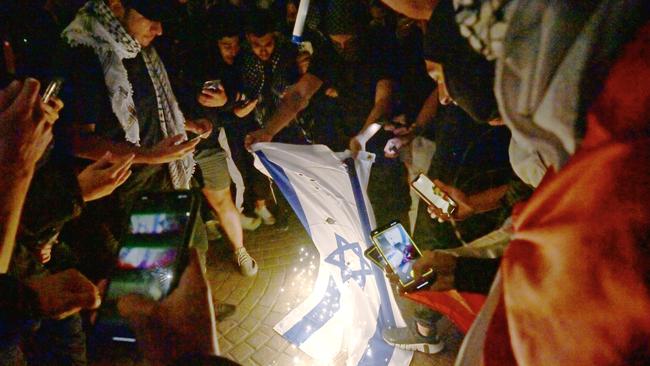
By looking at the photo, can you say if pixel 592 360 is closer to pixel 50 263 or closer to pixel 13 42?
pixel 50 263

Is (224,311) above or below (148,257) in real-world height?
below

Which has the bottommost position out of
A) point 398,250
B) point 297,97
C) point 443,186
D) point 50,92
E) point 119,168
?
point 398,250

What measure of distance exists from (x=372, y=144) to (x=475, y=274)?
2.29m

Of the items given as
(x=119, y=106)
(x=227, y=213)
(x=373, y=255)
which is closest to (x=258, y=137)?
(x=227, y=213)

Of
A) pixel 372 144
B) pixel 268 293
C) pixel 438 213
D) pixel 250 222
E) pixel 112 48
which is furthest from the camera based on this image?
pixel 250 222

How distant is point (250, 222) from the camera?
5406 millimetres

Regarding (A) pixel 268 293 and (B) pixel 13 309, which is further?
(A) pixel 268 293

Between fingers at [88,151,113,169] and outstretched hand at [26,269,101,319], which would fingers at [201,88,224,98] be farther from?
outstretched hand at [26,269,101,319]

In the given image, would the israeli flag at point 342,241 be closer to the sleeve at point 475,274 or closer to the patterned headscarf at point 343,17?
the sleeve at point 475,274

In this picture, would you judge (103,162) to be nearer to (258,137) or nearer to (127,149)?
(127,149)

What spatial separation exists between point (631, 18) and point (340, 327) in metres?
3.06

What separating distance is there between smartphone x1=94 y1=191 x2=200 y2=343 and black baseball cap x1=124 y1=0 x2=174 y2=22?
210 cm

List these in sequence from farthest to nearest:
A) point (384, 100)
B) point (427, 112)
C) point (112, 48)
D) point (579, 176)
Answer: point (384, 100)
point (427, 112)
point (112, 48)
point (579, 176)

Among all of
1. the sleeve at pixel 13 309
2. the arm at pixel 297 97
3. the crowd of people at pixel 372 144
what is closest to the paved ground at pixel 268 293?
the crowd of people at pixel 372 144
